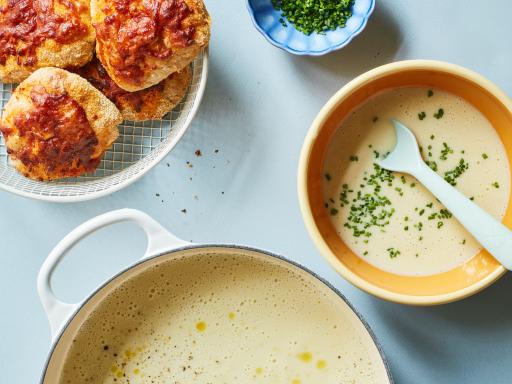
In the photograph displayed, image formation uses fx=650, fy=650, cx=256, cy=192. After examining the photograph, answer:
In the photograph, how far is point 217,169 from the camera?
1.60 metres

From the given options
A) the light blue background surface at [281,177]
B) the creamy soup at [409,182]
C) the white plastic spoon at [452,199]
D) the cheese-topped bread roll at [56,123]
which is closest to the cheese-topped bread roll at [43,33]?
the cheese-topped bread roll at [56,123]

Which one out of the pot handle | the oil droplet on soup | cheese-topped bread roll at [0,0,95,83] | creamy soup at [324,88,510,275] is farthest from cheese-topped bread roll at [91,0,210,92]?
the oil droplet on soup

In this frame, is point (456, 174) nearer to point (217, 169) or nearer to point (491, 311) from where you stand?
point (491, 311)

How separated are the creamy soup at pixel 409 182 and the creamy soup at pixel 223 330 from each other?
0.19 metres

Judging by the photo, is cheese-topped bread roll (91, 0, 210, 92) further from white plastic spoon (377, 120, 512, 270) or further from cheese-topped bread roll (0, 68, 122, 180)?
white plastic spoon (377, 120, 512, 270)

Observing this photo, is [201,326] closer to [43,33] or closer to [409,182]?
[409,182]

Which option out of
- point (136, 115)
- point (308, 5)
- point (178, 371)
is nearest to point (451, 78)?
point (308, 5)

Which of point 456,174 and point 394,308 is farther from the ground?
point 456,174

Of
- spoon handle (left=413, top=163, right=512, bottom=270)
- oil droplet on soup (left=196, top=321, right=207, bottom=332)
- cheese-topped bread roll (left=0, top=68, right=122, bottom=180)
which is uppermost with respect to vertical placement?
spoon handle (left=413, top=163, right=512, bottom=270)

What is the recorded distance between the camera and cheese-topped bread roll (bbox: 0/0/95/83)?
4.63 ft

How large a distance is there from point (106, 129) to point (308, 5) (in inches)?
21.5

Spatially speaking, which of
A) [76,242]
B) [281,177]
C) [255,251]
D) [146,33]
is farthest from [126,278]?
[146,33]

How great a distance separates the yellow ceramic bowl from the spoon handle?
4 cm

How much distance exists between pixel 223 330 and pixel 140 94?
23.0 inches
